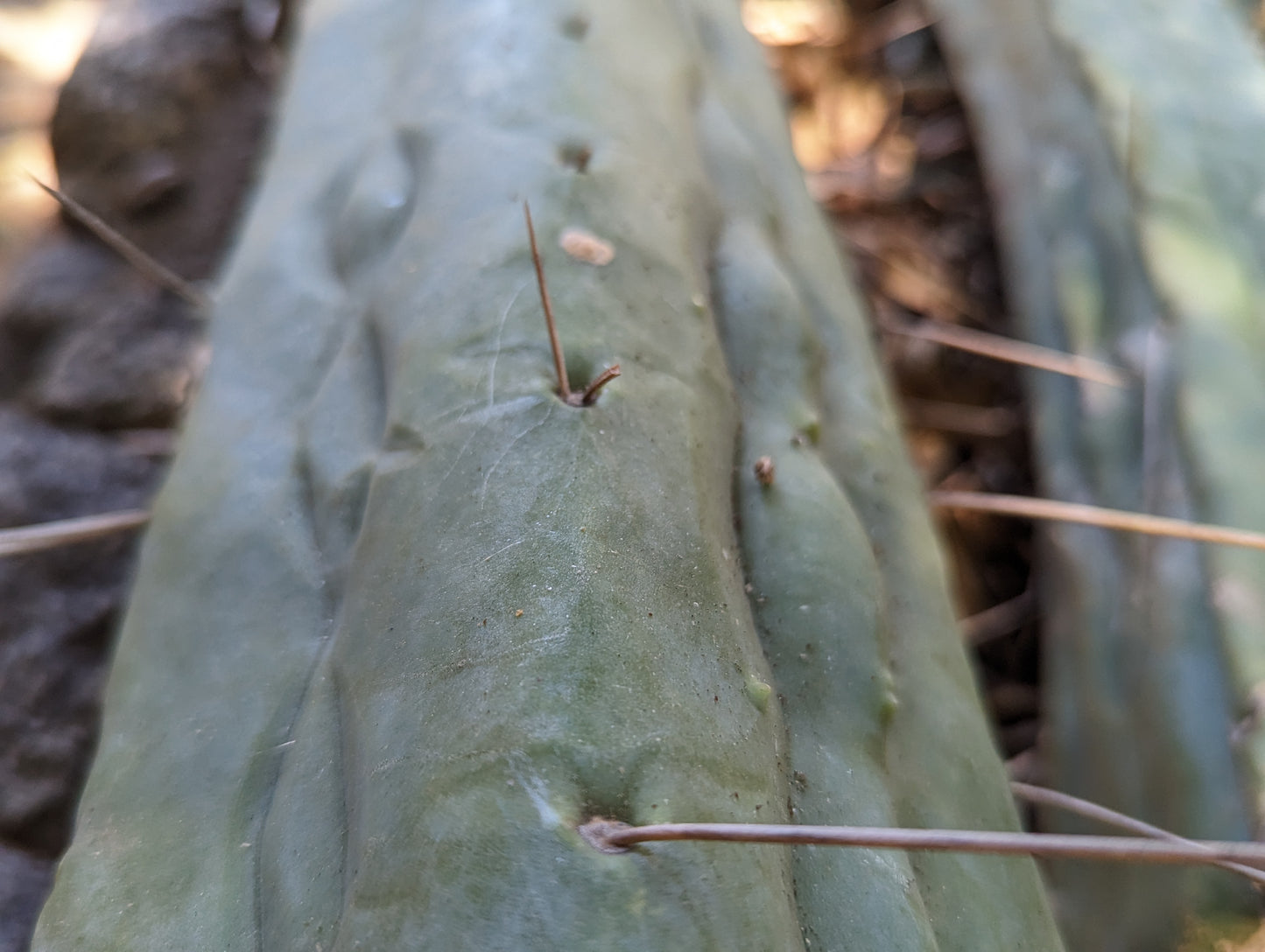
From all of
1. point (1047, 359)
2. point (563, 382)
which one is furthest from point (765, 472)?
point (1047, 359)

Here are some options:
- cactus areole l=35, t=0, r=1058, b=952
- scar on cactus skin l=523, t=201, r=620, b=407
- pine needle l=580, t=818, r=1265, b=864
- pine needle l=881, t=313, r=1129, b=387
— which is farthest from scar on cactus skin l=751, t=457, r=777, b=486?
pine needle l=881, t=313, r=1129, b=387

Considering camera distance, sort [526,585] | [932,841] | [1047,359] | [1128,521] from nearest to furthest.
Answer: [932,841] → [526,585] → [1128,521] → [1047,359]

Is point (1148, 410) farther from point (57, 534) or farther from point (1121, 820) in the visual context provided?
point (57, 534)

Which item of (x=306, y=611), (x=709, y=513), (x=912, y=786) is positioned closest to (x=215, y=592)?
(x=306, y=611)

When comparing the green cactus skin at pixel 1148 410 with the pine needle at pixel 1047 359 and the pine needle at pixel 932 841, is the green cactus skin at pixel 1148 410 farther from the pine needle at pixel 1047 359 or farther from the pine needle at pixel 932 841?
the pine needle at pixel 932 841

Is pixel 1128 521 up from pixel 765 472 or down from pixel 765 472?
down

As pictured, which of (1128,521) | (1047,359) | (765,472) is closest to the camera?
(765,472)

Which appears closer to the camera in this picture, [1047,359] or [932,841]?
[932,841]

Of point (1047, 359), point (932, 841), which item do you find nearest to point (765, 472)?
point (932, 841)

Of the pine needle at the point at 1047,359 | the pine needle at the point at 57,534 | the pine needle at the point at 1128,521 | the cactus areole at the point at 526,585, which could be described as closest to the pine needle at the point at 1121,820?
the cactus areole at the point at 526,585
